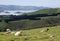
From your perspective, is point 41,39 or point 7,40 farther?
point 41,39

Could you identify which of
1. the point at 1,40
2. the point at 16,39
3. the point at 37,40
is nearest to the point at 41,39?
the point at 37,40

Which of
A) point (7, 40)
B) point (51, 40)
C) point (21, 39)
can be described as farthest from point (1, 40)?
point (51, 40)

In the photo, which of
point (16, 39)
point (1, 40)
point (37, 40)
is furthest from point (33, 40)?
point (1, 40)

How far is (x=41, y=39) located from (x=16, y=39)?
10.2ft

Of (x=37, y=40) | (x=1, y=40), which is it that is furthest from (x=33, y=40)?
(x=1, y=40)

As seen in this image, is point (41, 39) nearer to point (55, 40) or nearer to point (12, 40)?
point (55, 40)

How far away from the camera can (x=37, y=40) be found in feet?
78.4

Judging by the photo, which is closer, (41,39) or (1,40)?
(1,40)

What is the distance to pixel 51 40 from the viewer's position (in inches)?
934

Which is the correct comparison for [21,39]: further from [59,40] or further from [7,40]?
[59,40]

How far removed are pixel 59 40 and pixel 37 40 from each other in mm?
2668

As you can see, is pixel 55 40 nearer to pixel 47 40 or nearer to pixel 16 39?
pixel 47 40

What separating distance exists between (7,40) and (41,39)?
4.33 metres

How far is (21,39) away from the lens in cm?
2389
